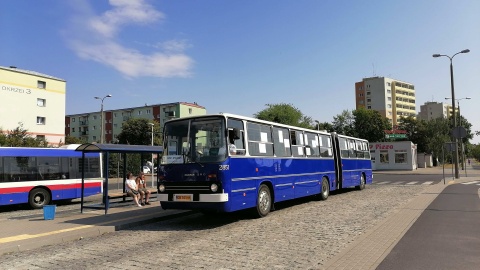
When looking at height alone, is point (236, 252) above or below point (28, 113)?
below

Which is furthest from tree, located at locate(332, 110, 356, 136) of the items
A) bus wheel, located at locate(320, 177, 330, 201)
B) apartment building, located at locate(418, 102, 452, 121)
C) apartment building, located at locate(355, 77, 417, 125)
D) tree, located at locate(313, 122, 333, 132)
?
apartment building, located at locate(418, 102, 452, 121)

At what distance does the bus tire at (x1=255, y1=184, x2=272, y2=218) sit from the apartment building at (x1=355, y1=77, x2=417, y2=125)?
12438 centimetres

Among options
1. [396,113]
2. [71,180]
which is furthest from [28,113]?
[396,113]

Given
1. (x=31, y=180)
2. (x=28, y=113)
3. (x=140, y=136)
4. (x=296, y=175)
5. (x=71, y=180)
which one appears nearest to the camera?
(x=296, y=175)

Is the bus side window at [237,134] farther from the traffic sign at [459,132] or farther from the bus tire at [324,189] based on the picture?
the traffic sign at [459,132]

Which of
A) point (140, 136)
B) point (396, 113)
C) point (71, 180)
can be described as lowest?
point (71, 180)

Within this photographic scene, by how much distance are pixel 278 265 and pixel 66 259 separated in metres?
3.81

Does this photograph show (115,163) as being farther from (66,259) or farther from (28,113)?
(66,259)

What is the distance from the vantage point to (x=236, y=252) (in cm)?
718

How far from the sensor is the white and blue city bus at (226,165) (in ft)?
32.6

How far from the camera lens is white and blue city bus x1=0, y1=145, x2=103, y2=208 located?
14.8 meters

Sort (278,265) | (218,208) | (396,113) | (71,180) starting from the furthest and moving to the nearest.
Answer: (396,113), (71,180), (218,208), (278,265)

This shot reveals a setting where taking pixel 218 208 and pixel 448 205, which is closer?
pixel 218 208

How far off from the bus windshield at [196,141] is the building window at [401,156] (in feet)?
162
